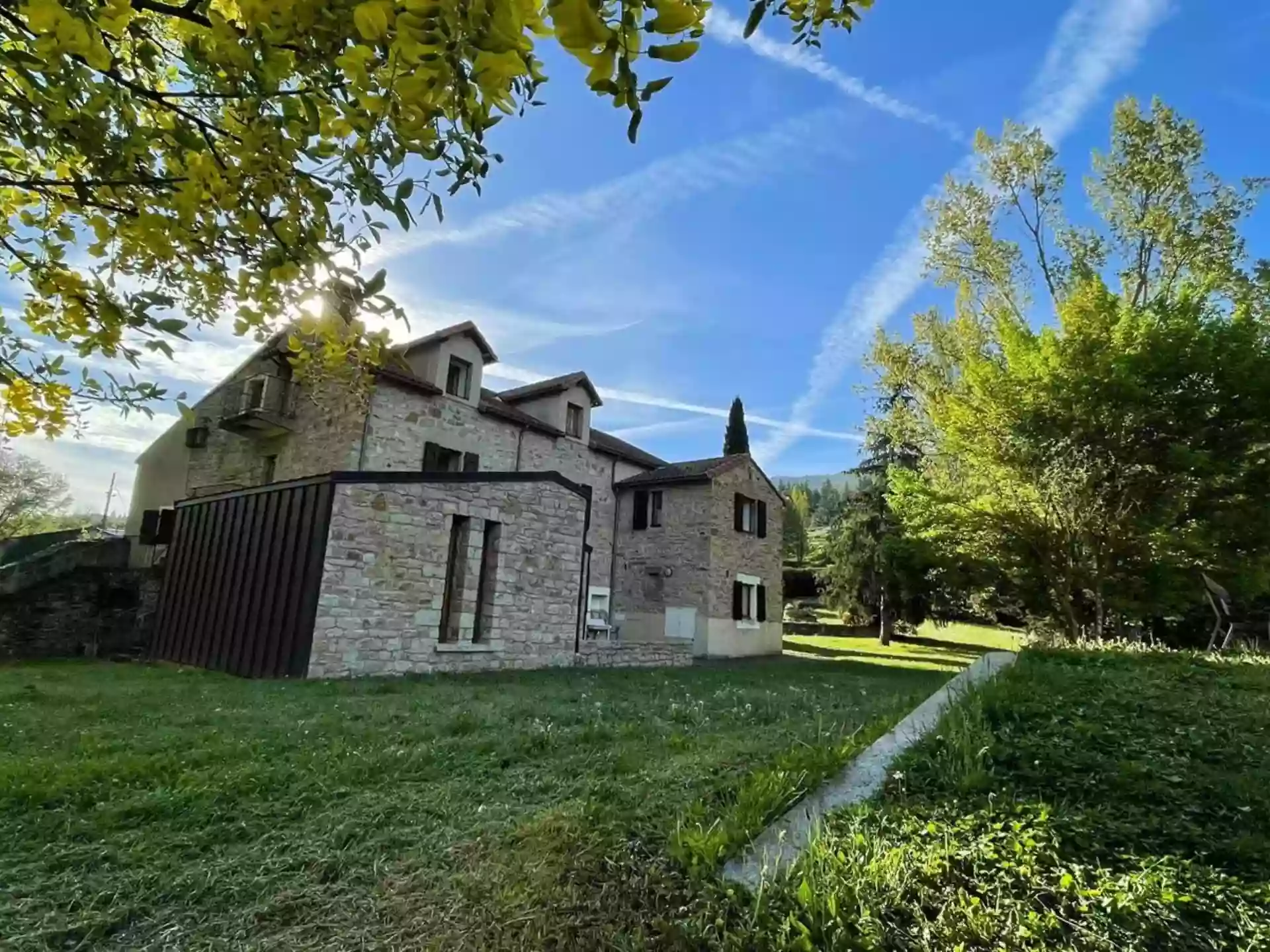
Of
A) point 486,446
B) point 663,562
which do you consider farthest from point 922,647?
point 486,446

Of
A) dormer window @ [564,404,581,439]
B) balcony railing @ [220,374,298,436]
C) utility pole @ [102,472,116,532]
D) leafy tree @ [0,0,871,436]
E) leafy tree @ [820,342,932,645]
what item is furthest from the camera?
utility pole @ [102,472,116,532]

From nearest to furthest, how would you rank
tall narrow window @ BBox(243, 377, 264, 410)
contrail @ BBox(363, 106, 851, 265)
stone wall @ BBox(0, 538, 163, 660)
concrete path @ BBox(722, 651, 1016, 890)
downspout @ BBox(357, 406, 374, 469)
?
concrete path @ BBox(722, 651, 1016, 890) → contrail @ BBox(363, 106, 851, 265) → stone wall @ BBox(0, 538, 163, 660) → downspout @ BBox(357, 406, 374, 469) → tall narrow window @ BBox(243, 377, 264, 410)

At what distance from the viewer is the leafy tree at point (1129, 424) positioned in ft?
35.2

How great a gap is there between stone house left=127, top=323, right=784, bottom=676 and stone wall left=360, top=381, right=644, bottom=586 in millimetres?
43

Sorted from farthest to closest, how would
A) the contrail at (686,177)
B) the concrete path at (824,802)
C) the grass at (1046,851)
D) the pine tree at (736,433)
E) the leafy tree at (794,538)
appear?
the leafy tree at (794,538) → the pine tree at (736,433) → the contrail at (686,177) → the concrete path at (824,802) → the grass at (1046,851)

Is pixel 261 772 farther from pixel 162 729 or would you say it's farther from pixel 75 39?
pixel 75 39

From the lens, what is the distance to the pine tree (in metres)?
31.2

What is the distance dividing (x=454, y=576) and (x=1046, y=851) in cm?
965

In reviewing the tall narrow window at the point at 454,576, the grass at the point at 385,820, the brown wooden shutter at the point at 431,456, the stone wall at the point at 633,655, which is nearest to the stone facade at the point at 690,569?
the stone wall at the point at 633,655

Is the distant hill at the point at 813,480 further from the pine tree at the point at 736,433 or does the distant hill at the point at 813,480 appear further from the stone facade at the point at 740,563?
the stone facade at the point at 740,563

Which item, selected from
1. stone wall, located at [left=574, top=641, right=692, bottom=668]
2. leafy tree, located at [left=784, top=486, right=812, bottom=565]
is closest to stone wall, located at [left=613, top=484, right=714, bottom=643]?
stone wall, located at [left=574, top=641, right=692, bottom=668]

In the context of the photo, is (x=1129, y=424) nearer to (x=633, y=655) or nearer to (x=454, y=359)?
(x=633, y=655)

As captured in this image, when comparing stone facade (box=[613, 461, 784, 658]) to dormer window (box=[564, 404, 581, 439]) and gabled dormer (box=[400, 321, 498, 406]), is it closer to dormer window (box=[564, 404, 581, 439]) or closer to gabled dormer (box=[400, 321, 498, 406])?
dormer window (box=[564, 404, 581, 439])

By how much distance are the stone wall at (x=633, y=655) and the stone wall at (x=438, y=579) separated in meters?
0.53
